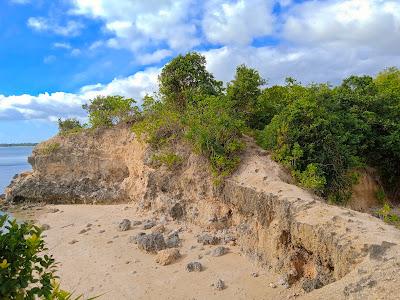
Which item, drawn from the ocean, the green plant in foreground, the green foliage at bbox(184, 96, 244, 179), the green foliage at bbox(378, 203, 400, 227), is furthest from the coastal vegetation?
the ocean

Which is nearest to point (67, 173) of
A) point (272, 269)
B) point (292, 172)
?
point (292, 172)

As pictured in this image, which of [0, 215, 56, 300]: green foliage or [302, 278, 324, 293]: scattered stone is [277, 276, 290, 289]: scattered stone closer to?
[302, 278, 324, 293]: scattered stone

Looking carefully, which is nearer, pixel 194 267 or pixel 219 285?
pixel 219 285

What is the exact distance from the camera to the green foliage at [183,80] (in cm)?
2219

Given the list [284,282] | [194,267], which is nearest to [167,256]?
[194,267]

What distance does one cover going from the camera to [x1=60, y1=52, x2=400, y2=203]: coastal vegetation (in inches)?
A: 645

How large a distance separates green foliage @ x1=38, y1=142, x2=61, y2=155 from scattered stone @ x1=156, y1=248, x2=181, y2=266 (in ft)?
54.3

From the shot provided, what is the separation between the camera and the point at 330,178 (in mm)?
16750

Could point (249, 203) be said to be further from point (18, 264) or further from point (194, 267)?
point (18, 264)

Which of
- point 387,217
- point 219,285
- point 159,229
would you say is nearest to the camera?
point 219,285

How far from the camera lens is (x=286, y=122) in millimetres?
16484

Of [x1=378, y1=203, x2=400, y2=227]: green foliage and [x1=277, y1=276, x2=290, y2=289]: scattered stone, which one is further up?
[x1=378, y1=203, x2=400, y2=227]: green foliage

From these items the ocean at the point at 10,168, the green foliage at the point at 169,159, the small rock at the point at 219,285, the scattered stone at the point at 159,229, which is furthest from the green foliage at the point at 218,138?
the ocean at the point at 10,168

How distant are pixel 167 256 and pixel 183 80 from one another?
11.6 metres
